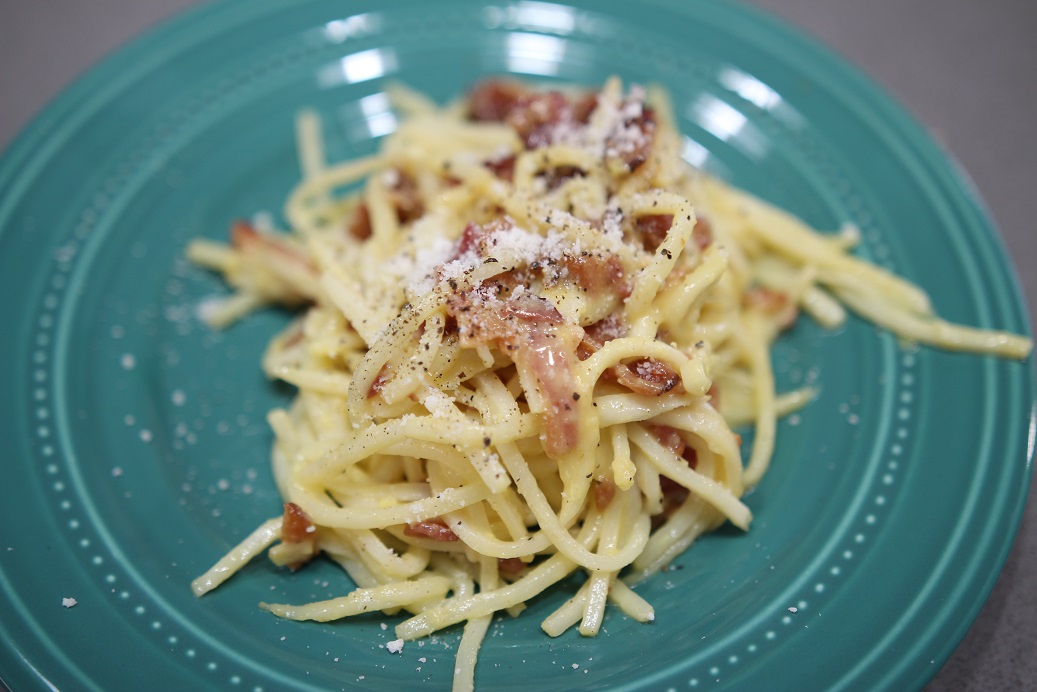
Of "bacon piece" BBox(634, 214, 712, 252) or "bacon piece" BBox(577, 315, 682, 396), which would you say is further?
"bacon piece" BBox(634, 214, 712, 252)

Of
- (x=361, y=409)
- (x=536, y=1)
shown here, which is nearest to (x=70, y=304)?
(x=361, y=409)

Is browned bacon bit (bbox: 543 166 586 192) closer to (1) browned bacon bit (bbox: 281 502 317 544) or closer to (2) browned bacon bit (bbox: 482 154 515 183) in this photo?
(2) browned bacon bit (bbox: 482 154 515 183)

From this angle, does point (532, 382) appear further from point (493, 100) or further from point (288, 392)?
point (493, 100)

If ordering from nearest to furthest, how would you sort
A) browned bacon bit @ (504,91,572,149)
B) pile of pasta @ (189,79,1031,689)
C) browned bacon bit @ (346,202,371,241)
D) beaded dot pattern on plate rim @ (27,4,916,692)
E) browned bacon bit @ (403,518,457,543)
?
beaded dot pattern on plate rim @ (27,4,916,692) < pile of pasta @ (189,79,1031,689) < browned bacon bit @ (403,518,457,543) < browned bacon bit @ (504,91,572,149) < browned bacon bit @ (346,202,371,241)

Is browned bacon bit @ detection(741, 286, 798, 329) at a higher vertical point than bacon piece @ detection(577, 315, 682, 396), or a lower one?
higher

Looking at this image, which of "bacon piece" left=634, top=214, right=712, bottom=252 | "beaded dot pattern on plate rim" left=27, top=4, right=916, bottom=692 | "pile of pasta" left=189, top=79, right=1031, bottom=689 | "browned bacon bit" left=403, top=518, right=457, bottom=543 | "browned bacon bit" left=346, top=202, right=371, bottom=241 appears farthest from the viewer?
"browned bacon bit" left=346, top=202, right=371, bottom=241

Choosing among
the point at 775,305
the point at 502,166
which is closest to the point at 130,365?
the point at 502,166

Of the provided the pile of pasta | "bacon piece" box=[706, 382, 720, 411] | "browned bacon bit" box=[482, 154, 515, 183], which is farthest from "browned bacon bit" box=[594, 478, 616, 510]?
"browned bacon bit" box=[482, 154, 515, 183]
